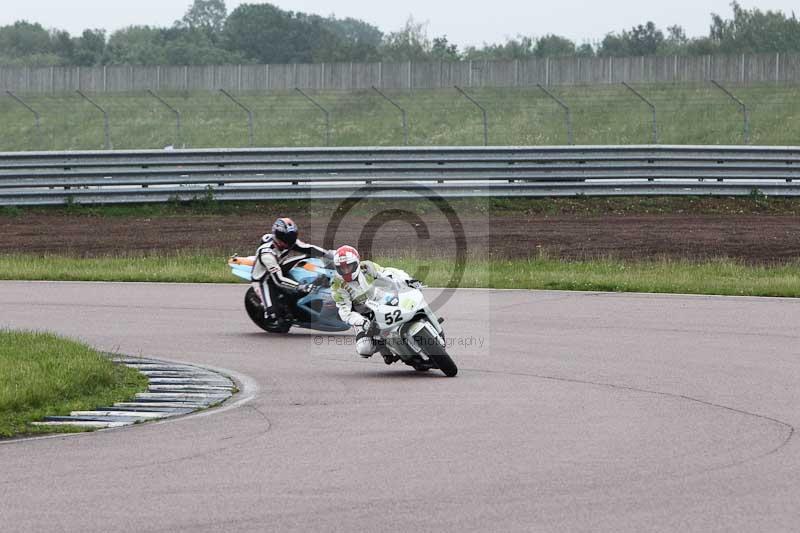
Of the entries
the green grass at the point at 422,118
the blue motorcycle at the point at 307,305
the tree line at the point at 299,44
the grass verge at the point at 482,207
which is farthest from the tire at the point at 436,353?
the tree line at the point at 299,44

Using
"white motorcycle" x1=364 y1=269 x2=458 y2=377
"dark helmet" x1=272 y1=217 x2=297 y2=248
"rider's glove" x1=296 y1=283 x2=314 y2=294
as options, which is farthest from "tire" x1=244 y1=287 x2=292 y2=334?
"white motorcycle" x1=364 y1=269 x2=458 y2=377

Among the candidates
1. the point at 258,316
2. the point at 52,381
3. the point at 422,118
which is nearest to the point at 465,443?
the point at 52,381

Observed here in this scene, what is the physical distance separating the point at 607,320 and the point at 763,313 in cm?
205

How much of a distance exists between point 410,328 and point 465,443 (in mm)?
3549

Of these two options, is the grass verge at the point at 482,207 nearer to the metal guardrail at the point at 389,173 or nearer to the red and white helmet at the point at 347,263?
the metal guardrail at the point at 389,173

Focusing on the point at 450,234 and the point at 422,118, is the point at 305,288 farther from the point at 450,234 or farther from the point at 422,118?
the point at 422,118

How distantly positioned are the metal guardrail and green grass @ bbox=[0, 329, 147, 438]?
16.7m

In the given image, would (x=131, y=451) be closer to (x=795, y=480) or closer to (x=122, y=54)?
(x=795, y=480)

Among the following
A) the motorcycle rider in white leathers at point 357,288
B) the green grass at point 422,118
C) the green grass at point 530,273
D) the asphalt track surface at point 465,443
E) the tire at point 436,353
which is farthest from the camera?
the green grass at point 422,118

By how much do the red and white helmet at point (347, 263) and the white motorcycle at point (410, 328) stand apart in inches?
14.8

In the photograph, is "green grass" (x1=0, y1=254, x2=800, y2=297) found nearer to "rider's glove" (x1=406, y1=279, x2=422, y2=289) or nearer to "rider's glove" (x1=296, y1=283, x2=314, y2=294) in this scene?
"rider's glove" (x1=296, y1=283, x2=314, y2=294)

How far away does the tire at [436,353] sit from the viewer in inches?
503

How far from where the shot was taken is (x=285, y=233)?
16.2 meters

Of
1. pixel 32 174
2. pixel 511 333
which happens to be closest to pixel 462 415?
pixel 511 333
